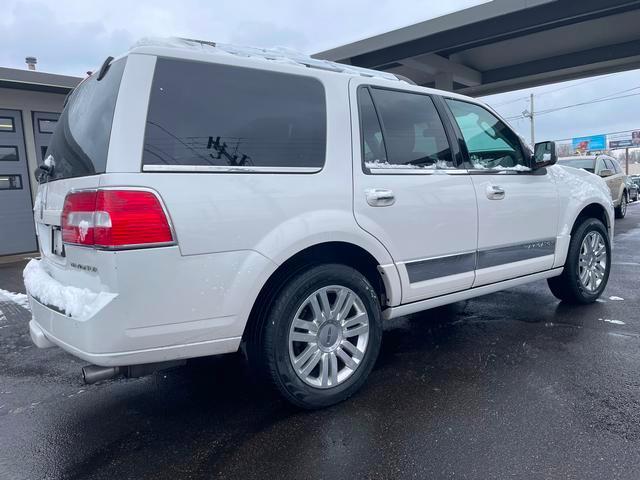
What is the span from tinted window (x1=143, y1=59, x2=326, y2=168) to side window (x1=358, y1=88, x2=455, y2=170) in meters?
0.38

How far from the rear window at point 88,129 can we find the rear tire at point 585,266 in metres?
4.17

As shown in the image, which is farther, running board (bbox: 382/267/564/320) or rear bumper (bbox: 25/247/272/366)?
running board (bbox: 382/267/564/320)

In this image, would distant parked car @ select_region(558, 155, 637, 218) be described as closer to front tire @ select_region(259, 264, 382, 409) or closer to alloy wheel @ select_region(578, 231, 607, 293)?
alloy wheel @ select_region(578, 231, 607, 293)

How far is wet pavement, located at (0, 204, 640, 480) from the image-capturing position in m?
2.35

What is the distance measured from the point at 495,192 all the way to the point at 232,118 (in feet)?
7.30

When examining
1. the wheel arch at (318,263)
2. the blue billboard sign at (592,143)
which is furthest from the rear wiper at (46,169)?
the blue billboard sign at (592,143)

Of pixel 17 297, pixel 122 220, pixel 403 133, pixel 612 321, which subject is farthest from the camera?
pixel 17 297

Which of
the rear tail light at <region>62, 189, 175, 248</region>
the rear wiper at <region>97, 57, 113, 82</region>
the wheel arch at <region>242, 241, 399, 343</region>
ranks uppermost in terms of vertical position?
the rear wiper at <region>97, 57, 113, 82</region>

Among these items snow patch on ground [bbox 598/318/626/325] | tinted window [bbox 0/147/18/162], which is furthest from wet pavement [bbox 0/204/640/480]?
tinted window [bbox 0/147/18/162]

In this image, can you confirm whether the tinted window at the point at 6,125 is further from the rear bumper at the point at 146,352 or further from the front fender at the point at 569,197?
the front fender at the point at 569,197

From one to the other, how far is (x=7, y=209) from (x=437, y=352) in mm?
9904

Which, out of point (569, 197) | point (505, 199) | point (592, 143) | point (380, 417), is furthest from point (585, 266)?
point (592, 143)

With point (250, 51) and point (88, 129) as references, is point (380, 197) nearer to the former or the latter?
point (250, 51)

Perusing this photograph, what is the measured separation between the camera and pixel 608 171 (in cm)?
1218
